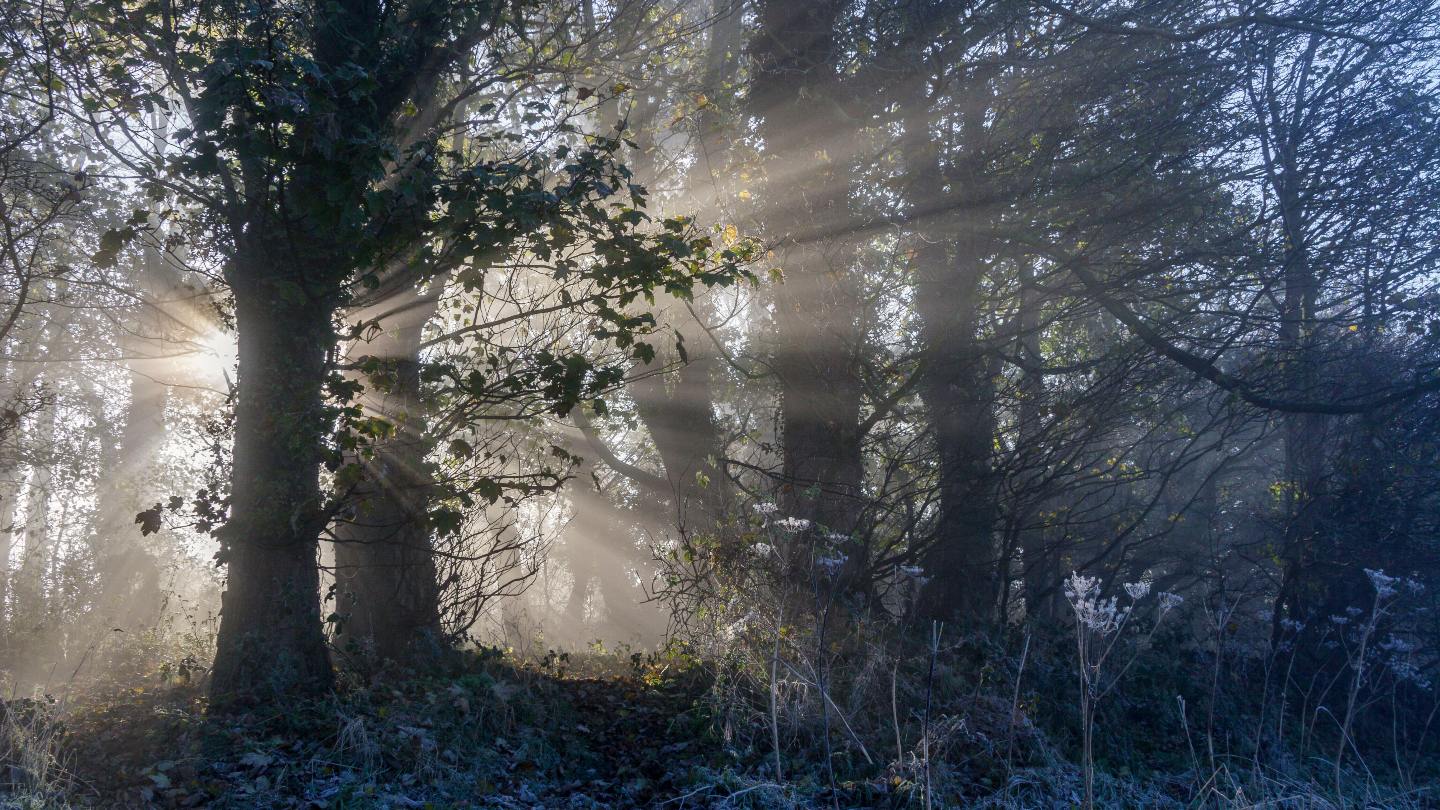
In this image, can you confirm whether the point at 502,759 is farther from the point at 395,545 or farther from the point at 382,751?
the point at 395,545

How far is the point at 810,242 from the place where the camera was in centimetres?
1066

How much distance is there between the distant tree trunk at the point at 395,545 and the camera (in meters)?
7.11

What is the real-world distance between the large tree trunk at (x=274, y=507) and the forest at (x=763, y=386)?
0.04 meters

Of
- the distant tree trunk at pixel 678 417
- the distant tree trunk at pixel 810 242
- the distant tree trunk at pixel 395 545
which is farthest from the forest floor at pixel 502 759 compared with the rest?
the distant tree trunk at pixel 678 417

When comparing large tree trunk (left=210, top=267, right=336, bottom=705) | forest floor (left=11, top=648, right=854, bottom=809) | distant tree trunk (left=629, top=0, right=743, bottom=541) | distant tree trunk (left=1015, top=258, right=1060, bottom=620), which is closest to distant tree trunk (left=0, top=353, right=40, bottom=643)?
large tree trunk (left=210, top=267, right=336, bottom=705)

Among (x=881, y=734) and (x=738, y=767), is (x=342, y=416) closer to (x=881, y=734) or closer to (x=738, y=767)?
(x=738, y=767)

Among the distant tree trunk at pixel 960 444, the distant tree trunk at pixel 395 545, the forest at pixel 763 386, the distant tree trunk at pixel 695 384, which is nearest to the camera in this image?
the forest at pixel 763 386

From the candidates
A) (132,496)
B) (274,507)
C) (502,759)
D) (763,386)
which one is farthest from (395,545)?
(132,496)

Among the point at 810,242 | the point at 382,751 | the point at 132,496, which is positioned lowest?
the point at 382,751

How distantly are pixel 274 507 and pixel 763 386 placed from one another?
8.34 meters

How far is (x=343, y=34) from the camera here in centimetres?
687

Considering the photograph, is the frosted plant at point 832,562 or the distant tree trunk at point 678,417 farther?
the distant tree trunk at point 678,417

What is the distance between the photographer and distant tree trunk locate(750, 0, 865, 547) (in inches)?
397

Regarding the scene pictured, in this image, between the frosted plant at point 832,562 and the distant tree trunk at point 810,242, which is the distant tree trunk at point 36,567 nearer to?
the distant tree trunk at point 810,242
